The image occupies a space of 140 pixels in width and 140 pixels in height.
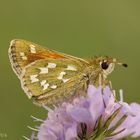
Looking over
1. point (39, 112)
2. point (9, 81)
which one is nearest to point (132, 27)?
point (9, 81)

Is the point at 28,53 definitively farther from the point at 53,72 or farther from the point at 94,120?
the point at 94,120

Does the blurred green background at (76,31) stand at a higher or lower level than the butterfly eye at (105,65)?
higher

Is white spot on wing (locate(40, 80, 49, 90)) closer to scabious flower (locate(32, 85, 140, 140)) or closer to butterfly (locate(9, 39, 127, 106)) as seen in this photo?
butterfly (locate(9, 39, 127, 106))

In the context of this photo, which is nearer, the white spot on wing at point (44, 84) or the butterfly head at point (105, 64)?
the butterfly head at point (105, 64)

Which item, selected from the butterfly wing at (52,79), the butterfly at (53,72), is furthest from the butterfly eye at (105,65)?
the butterfly wing at (52,79)

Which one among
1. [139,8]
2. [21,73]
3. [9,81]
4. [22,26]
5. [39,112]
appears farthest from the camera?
[139,8]

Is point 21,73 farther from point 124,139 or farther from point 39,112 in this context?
point 39,112

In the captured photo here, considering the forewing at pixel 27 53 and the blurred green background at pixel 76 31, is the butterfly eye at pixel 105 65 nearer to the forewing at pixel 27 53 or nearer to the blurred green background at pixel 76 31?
the forewing at pixel 27 53
